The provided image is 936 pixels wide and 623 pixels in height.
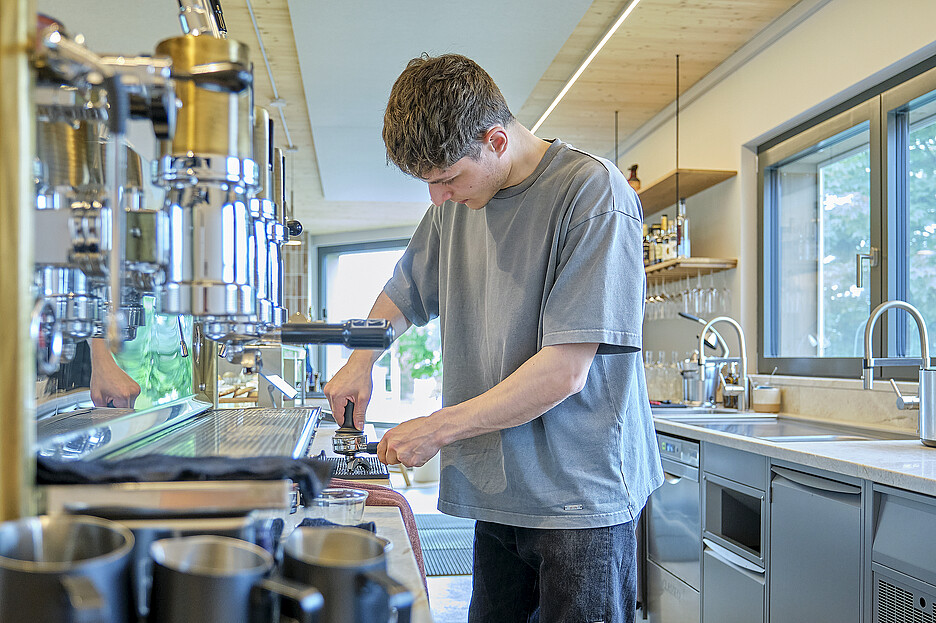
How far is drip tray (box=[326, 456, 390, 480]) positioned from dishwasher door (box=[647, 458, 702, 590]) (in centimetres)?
145

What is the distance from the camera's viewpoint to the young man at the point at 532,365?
1.23 metres

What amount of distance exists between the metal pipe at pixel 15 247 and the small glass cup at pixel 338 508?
360 mm

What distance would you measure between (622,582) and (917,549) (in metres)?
0.72

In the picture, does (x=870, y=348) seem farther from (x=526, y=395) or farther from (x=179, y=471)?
(x=179, y=471)

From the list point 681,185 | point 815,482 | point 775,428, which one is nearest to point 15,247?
point 815,482

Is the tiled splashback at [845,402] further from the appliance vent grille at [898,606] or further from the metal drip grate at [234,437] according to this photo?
the metal drip grate at [234,437]

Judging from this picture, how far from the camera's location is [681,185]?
429cm

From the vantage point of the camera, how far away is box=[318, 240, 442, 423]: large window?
28.3ft

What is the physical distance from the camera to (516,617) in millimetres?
1420

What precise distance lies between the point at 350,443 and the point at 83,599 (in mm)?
1115

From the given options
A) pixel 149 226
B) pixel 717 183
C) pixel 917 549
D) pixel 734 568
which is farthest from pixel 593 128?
pixel 149 226

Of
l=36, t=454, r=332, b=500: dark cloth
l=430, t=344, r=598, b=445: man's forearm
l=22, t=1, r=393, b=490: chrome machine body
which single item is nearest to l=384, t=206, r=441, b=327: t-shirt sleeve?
l=430, t=344, r=598, b=445: man's forearm

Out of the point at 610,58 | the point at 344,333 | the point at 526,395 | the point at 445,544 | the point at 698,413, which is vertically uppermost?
the point at 610,58

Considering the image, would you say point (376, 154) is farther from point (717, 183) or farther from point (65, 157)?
point (65, 157)
